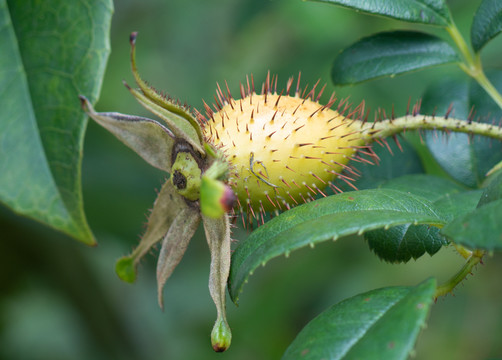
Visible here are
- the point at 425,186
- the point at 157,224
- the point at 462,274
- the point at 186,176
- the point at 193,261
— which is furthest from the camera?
the point at 193,261

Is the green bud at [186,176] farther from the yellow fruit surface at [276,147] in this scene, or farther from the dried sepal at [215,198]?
the dried sepal at [215,198]

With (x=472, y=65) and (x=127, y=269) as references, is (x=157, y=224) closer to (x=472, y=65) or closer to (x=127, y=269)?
(x=127, y=269)

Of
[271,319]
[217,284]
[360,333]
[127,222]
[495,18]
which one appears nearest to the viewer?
[360,333]

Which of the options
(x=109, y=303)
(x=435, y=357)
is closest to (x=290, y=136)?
(x=109, y=303)

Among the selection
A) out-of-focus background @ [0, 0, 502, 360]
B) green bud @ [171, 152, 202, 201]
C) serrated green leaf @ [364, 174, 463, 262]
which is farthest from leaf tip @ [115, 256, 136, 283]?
out-of-focus background @ [0, 0, 502, 360]

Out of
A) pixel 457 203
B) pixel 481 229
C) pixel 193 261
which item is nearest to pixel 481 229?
pixel 481 229

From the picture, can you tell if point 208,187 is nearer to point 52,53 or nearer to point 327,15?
point 52,53


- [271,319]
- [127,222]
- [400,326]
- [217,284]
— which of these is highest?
[400,326]
